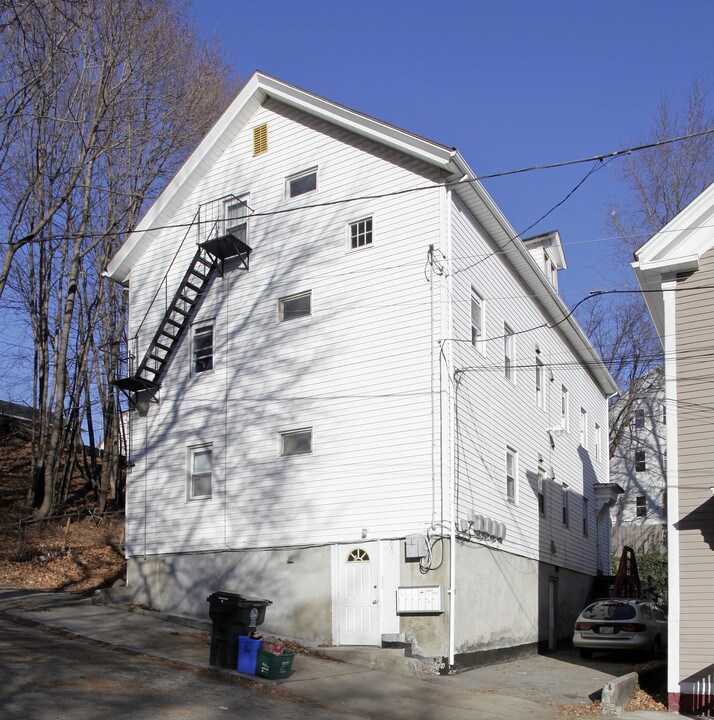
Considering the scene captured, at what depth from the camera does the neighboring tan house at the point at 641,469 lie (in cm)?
3919

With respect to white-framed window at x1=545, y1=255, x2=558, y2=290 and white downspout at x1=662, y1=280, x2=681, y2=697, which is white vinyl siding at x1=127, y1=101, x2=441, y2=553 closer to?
white downspout at x1=662, y1=280, x2=681, y2=697

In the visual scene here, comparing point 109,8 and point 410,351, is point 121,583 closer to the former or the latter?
point 410,351

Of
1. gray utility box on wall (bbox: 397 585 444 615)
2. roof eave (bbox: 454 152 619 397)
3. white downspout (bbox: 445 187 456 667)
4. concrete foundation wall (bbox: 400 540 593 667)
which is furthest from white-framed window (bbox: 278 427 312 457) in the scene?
roof eave (bbox: 454 152 619 397)

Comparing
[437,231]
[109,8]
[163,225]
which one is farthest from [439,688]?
[109,8]

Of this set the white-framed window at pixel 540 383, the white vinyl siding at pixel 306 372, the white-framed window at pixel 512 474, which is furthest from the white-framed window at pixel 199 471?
the white-framed window at pixel 540 383

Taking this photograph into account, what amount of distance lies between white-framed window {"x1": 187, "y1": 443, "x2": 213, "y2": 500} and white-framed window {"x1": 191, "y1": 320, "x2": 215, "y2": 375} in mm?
1860

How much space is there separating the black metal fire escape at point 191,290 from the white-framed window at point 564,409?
10.5 meters

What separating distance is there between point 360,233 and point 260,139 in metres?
4.18

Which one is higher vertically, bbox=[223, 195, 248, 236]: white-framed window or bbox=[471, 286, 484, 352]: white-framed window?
bbox=[223, 195, 248, 236]: white-framed window

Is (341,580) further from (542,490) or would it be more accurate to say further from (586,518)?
(586,518)

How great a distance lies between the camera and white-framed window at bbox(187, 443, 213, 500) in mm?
19797

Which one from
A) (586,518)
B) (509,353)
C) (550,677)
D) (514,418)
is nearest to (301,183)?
(509,353)

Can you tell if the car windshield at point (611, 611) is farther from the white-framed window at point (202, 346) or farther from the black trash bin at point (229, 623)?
the white-framed window at point (202, 346)

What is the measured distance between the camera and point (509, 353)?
819 inches
